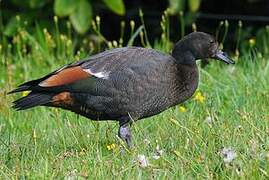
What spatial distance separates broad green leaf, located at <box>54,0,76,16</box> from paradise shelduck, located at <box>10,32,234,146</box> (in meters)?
2.25

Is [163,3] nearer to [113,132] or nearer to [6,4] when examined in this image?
[6,4]

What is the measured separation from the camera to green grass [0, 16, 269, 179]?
4.60m

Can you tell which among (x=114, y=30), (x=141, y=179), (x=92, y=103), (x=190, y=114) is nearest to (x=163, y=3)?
(x=114, y=30)

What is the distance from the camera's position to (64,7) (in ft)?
25.7

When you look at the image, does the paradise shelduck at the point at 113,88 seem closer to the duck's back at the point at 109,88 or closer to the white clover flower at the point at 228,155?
the duck's back at the point at 109,88

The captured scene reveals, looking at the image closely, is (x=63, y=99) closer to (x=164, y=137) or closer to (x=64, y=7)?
(x=164, y=137)

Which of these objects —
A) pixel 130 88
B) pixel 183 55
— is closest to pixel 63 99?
pixel 130 88

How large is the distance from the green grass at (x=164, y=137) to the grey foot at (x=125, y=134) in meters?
0.05

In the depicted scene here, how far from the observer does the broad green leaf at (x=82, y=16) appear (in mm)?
8000

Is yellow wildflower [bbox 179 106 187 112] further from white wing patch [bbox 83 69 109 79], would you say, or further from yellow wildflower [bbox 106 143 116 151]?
yellow wildflower [bbox 106 143 116 151]

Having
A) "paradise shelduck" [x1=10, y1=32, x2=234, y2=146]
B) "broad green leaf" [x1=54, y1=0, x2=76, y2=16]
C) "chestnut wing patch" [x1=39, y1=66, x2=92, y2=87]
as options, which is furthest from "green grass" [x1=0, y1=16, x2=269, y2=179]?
"broad green leaf" [x1=54, y1=0, x2=76, y2=16]

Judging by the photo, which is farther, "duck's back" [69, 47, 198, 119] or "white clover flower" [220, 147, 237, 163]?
"duck's back" [69, 47, 198, 119]

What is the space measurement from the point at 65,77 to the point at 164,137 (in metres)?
0.67

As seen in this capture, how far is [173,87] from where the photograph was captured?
220 inches
